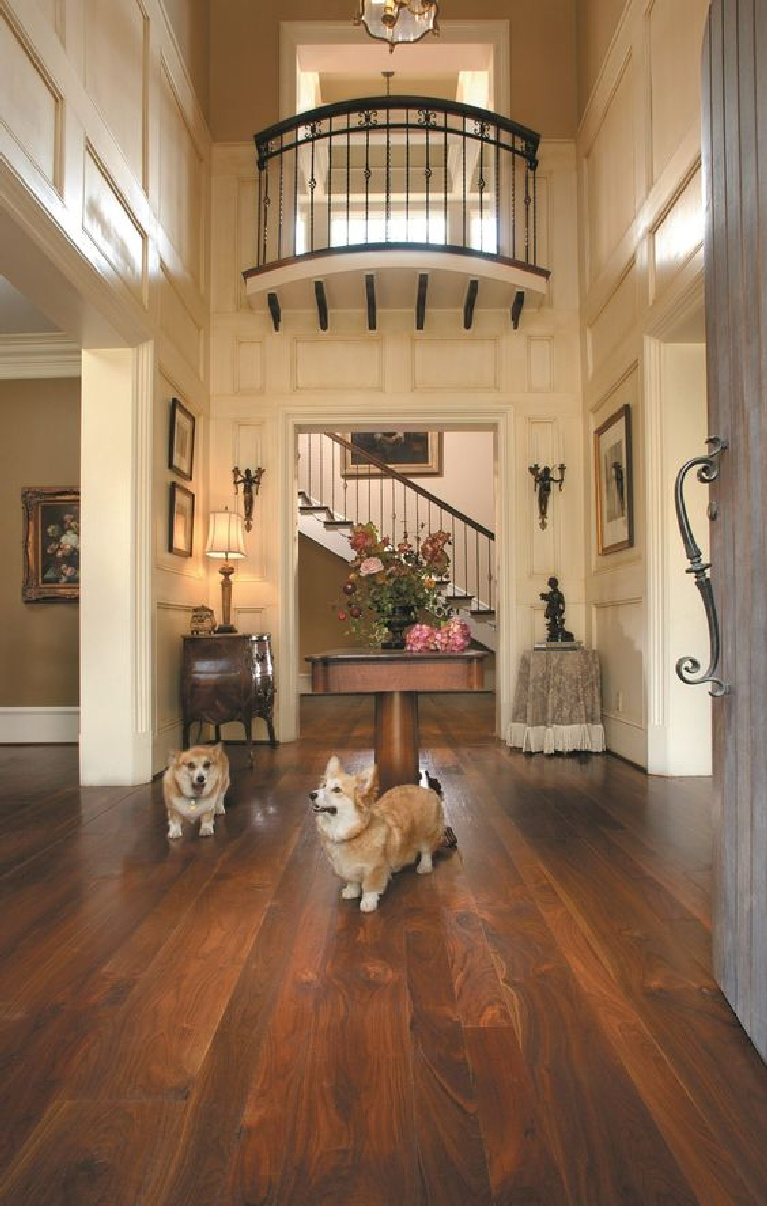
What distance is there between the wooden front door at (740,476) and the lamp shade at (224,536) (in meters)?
4.20

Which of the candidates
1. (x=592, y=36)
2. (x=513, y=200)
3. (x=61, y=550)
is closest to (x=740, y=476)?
(x=513, y=200)

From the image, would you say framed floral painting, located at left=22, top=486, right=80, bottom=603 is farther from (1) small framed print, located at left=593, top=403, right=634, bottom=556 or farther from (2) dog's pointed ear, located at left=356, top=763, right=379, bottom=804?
(2) dog's pointed ear, located at left=356, top=763, right=379, bottom=804

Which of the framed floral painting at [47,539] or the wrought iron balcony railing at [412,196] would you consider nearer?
the wrought iron balcony railing at [412,196]

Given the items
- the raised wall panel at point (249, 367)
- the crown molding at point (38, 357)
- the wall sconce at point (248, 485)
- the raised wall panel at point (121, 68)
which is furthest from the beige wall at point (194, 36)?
the wall sconce at point (248, 485)

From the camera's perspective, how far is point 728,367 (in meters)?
1.79

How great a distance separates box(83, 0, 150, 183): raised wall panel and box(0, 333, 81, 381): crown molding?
226 cm

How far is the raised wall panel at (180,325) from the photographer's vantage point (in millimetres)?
5137

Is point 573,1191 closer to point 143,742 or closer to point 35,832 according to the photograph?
point 35,832

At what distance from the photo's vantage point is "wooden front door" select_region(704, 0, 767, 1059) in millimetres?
1589

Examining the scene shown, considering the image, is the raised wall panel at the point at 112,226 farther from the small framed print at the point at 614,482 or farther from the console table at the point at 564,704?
the console table at the point at 564,704

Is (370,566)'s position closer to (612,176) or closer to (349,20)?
(612,176)

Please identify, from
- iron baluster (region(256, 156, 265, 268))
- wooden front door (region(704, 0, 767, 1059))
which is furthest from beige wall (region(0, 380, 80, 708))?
wooden front door (region(704, 0, 767, 1059))

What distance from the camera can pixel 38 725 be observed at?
6.67 m

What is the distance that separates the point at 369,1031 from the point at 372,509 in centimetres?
960
